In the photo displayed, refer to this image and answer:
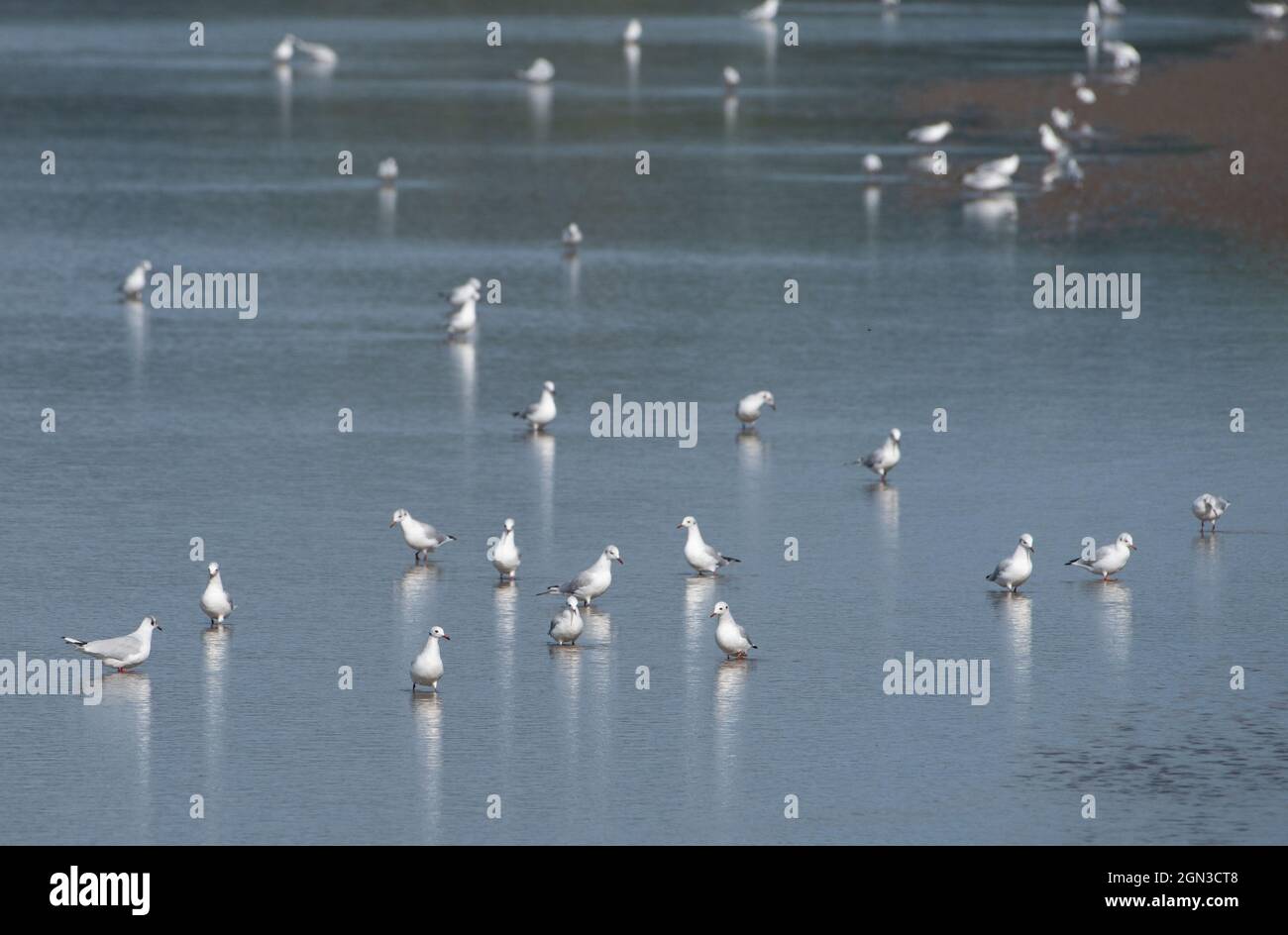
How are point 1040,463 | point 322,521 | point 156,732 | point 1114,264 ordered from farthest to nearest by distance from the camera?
1. point 1114,264
2. point 1040,463
3. point 322,521
4. point 156,732

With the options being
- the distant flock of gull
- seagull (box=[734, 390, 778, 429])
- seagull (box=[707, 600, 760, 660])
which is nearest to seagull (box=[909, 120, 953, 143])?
the distant flock of gull

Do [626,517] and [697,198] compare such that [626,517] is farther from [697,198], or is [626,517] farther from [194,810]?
[697,198]

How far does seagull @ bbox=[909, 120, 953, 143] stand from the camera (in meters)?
45.4

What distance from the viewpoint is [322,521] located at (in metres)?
22.5

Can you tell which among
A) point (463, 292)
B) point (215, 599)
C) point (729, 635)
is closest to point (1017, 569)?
point (729, 635)

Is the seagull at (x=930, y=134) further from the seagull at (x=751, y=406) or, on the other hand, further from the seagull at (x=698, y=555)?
the seagull at (x=698, y=555)

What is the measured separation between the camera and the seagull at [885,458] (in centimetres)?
2386

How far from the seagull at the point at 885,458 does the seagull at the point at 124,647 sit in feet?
26.0

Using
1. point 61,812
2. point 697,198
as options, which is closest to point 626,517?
point 61,812

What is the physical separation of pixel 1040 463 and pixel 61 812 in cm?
1180

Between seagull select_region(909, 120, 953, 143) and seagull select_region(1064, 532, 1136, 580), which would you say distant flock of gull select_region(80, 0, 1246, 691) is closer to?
seagull select_region(1064, 532, 1136, 580)

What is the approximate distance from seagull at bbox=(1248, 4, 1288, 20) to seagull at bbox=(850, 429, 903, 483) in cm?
4801

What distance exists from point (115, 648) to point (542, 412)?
27.9 feet

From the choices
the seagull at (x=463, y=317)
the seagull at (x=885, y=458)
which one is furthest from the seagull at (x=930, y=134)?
the seagull at (x=885, y=458)
